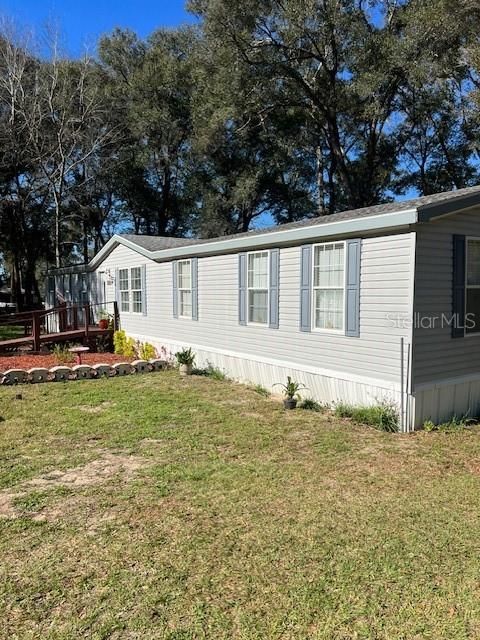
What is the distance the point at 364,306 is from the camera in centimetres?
630

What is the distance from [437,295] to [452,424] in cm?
163

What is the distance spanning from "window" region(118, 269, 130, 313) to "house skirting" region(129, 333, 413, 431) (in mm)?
3509

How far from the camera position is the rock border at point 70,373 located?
8.78 meters

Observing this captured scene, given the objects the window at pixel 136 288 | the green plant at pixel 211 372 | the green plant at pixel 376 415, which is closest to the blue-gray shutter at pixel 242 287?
the green plant at pixel 211 372

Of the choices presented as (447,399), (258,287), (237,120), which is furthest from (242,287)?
(237,120)

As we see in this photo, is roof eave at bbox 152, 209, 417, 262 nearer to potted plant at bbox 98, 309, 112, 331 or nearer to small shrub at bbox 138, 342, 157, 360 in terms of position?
small shrub at bbox 138, 342, 157, 360

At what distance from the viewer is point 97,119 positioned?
21000 millimetres

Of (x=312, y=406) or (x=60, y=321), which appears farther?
(x=60, y=321)

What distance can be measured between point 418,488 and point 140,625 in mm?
2642

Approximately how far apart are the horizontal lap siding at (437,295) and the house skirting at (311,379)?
42 cm

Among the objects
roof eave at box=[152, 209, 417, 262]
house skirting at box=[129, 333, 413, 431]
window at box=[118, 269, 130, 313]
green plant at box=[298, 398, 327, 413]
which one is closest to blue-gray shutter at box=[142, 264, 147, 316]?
window at box=[118, 269, 130, 313]

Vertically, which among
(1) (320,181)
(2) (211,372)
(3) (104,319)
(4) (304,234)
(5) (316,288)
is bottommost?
(2) (211,372)

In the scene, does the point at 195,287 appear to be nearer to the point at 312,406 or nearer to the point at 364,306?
the point at 312,406

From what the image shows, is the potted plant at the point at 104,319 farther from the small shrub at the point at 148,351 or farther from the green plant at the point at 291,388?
the green plant at the point at 291,388
